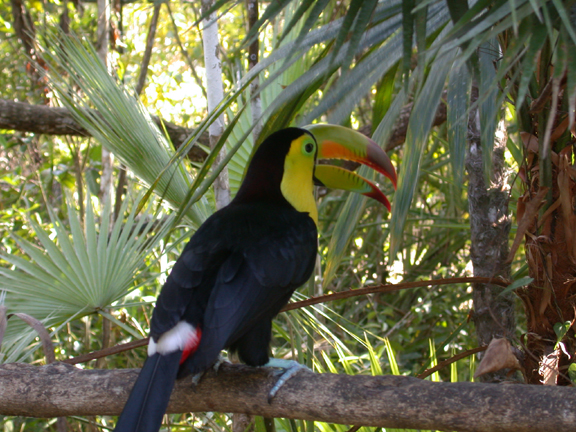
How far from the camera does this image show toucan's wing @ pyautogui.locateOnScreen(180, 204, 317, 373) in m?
1.25

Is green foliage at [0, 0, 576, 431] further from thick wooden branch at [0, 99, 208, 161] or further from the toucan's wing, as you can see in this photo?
thick wooden branch at [0, 99, 208, 161]

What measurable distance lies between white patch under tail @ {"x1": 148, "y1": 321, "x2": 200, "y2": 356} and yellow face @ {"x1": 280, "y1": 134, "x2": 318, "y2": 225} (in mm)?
549

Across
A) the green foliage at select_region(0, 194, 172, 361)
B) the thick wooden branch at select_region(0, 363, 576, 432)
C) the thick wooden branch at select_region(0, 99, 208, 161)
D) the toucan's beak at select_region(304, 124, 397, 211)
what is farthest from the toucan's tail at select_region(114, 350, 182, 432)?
the thick wooden branch at select_region(0, 99, 208, 161)

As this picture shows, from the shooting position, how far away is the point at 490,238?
176cm

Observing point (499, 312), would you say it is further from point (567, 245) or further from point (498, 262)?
point (567, 245)

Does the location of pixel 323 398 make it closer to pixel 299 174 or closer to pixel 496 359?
pixel 496 359

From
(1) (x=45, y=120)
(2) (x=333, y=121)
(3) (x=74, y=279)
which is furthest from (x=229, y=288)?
(1) (x=45, y=120)

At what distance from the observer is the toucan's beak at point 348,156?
166cm

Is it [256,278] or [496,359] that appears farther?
[256,278]

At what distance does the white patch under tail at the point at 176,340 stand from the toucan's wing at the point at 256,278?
2 cm

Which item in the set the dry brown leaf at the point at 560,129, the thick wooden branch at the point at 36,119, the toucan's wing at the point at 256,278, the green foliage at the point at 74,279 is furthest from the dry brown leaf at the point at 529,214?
the thick wooden branch at the point at 36,119

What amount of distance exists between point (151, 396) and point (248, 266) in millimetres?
393

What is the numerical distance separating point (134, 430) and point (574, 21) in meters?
1.13

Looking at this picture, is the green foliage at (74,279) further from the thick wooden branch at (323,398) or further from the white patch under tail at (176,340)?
the white patch under tail at (176,340)
